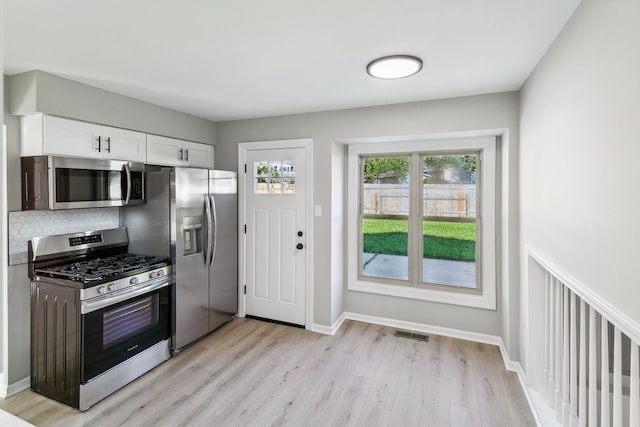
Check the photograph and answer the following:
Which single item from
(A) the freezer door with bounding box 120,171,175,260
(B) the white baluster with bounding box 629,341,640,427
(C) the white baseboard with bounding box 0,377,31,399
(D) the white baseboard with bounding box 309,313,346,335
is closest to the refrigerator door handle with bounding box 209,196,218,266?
(A) the freezer door with bounding box 120,171,175,260

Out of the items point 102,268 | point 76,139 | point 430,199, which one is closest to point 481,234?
point 430,199

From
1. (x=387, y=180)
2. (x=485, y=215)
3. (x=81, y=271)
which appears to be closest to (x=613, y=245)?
(x=485, y=215)

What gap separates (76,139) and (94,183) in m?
0.35

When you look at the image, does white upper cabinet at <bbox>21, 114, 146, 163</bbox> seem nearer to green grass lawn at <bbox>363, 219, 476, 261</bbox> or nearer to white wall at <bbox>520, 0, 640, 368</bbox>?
green grass lawn at <bbox>363, 219, 476, 261</bbox>

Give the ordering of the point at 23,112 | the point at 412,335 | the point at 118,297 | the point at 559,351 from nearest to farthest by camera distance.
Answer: the point at 559,351, the point at 23,112, the point at 118,297, the point at 412,335

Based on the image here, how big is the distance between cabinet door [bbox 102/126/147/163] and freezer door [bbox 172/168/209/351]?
0.42m

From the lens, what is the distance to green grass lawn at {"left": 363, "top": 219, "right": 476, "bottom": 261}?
141 inches

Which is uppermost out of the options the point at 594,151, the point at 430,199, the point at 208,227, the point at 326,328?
the point at 594,151

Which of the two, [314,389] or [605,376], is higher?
[605,376]

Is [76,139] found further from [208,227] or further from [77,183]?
[208,227]

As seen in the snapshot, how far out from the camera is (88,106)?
2.76 metres

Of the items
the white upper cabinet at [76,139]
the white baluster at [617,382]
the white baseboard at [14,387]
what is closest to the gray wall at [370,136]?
the white upper cabinet at [76,139]

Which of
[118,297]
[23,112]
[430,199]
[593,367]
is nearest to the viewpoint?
[593,367]

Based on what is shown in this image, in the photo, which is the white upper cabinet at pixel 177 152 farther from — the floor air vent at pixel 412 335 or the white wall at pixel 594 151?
the white wall at pixel 594 151
